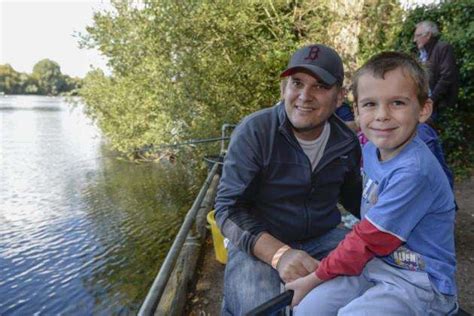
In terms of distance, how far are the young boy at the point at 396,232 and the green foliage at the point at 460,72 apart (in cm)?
605

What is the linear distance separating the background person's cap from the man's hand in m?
0.92

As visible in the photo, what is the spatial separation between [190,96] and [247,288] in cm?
794

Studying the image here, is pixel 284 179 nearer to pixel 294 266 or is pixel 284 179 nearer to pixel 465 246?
pixel 294 266

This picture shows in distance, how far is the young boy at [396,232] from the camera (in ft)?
5.67

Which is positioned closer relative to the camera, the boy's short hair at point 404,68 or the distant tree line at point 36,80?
the boy's short hair at point 404,68

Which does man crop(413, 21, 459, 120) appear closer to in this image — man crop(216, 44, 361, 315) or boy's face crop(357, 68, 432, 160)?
man crop(216, 44, 361, 315)

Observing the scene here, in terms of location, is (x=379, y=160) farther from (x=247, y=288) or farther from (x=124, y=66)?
(x=124, y=66)

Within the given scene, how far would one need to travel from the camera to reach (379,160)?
2.02 metres

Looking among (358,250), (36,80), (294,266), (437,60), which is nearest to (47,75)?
(36,80)

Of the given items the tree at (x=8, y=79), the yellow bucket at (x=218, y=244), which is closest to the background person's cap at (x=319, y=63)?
the yellow bucket at (x=218, y=244)

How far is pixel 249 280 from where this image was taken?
7.01 feet

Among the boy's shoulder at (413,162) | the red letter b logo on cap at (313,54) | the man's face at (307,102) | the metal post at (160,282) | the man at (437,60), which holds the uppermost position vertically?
the man at (437,60)

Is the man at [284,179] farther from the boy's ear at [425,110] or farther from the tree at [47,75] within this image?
the tree at [47,75]

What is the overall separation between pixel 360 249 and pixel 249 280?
2.06 feet
